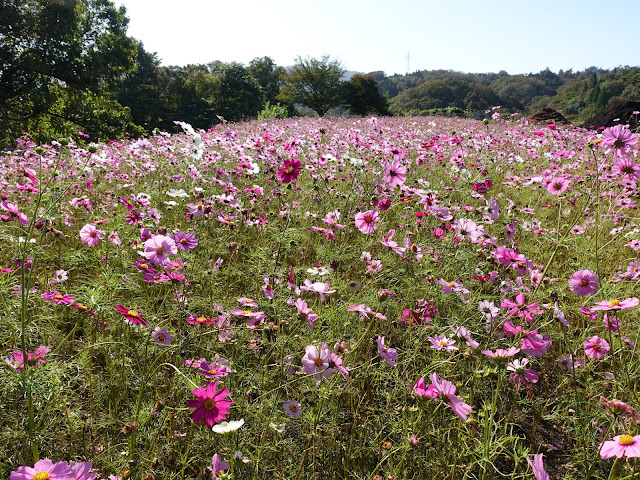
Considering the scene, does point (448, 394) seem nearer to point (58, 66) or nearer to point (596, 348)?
point (596, 348)

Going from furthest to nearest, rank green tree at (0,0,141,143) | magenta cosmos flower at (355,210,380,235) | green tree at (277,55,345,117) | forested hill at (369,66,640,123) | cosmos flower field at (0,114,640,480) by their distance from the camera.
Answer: forested hill at (369,66,640,123) < green tree at (277,55,345,117) < green tree at (0,0,141,143) < magenta cosmos flower at (355,210,380,235) < cosmos flower field at (0,114,640,480)

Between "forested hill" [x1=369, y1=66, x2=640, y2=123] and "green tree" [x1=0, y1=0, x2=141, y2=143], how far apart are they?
40.4 ft

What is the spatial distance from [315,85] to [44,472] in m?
32.7

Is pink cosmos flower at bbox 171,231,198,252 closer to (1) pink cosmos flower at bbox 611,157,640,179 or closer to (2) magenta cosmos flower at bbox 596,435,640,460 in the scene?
(2) magenta cosmos flower at bbox 596,435,640,460

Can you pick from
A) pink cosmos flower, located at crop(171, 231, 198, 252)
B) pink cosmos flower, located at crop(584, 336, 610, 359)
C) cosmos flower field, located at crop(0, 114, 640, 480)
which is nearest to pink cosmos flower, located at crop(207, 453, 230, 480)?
cosmos flower field, located at crop(0, 114, 640, 480)

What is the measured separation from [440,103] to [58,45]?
49.0 meters

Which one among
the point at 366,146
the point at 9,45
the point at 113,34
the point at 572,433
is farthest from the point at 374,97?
the point at 572,433

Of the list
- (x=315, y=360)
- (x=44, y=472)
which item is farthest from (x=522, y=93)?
(x=44, y=472)

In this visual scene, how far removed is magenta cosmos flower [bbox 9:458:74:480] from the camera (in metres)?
0.75

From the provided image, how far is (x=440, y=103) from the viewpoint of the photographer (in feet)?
171

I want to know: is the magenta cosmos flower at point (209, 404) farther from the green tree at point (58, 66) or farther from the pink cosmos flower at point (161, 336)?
the green tree at point (58, 66)

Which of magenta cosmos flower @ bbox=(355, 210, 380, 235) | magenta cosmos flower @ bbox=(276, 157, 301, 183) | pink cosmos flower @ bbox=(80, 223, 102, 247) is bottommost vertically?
magenta cosmos flower @ bbox=(355, 210, 380, 235)

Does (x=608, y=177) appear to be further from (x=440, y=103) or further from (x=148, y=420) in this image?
(x=440, y=103)

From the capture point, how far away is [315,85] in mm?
30781
